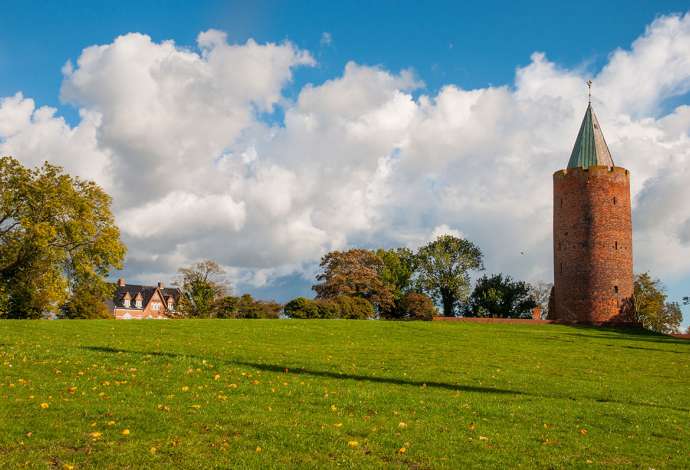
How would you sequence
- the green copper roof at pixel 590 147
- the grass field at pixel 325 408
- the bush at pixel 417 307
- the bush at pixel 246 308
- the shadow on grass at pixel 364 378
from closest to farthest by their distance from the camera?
1. the grass field at pixel 325 408
2. the shadow on grass at pixel 364 378
3. the green copper roof at pixel 590 147
4. the bush at pixel 246 308
5. the bush at pixel 417 307

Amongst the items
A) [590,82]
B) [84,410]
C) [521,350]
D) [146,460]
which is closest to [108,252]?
[521,350]

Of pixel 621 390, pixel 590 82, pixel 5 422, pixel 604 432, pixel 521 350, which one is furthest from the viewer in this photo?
pixel 590 82

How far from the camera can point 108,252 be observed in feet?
134

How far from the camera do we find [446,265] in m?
79.3

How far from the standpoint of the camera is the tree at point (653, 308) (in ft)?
243

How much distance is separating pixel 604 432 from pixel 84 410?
32.3 ft

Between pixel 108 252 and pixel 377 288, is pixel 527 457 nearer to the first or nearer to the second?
pixel 108 252

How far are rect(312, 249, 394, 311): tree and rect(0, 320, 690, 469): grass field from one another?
47.0 m

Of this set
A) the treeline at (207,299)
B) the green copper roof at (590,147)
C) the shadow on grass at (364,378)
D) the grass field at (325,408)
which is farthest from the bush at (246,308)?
the shadow on grass at (364,378)

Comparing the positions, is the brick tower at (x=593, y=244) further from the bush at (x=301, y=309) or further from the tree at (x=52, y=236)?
the tree at (x=52, y=236)

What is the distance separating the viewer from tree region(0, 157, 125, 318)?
1538 inches

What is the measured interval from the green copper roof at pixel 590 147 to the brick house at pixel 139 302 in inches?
2677

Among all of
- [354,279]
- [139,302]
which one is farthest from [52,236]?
[139,302]

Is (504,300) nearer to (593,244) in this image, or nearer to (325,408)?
(593,244)
